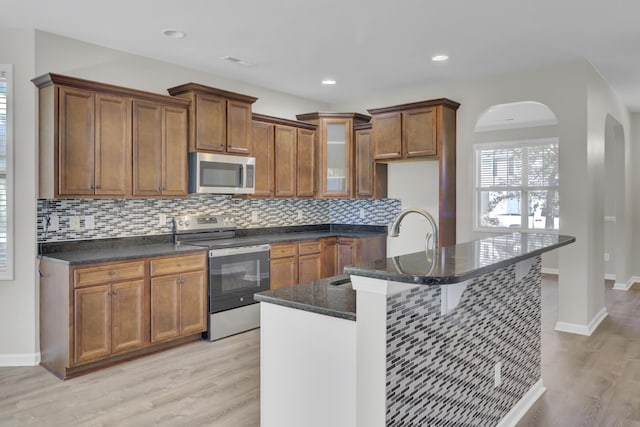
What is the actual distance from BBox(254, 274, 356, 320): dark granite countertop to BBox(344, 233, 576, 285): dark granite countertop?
232mm

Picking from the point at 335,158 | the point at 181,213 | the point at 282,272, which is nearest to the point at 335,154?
the point at 335,158

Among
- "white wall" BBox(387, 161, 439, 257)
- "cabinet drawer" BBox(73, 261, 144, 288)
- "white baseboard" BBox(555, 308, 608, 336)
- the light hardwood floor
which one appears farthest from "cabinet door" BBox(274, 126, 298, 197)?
"white baseboard" BBox(555, 308, 608, 336)

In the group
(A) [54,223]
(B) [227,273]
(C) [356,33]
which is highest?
(C) [356,33]

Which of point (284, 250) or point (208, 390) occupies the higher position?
point (284, 250)

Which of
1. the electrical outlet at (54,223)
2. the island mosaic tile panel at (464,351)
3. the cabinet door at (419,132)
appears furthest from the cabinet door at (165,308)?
the cabinet door at (419,132)

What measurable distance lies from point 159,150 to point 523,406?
3443mm

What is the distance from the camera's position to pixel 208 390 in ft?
10.2

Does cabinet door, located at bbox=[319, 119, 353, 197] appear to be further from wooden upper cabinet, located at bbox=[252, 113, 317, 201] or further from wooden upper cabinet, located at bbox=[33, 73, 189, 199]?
wooden upper cabinet, located at bbox=[33, 73, 189, 199]

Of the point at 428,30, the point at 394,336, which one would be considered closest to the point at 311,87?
the point at 428,30

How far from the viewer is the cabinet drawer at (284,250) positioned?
480 cm

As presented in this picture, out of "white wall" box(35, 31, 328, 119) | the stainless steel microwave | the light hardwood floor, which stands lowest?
the light hardwood floor

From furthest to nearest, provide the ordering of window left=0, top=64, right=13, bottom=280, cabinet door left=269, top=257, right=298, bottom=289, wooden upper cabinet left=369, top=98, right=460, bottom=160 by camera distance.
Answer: wooden upper cabinet left=369, top=98, right=460, bottom=160
cabinet door left=269, top=257, right=298, bottom=289
window left=0, top=64, right=13, bottom=280

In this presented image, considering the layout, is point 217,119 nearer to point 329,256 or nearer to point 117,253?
point 117,253

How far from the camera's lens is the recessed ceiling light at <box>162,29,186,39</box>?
363 centimetres
